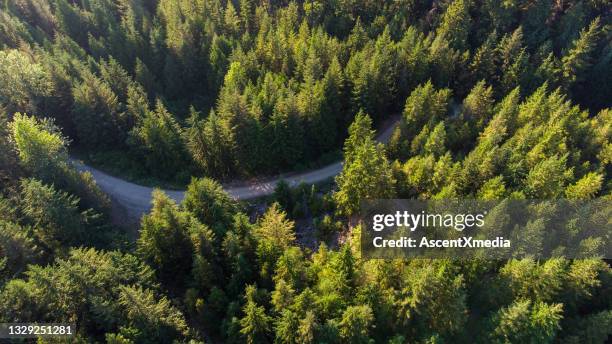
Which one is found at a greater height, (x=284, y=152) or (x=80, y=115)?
(x=80, y=115)

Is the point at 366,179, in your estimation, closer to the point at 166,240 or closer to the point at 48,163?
the point at 166,240

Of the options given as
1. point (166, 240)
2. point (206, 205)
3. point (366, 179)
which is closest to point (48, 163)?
point (166, 240)

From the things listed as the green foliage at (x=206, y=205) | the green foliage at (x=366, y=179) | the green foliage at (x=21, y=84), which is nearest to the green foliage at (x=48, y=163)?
the green foliage at (x=206, y=205)

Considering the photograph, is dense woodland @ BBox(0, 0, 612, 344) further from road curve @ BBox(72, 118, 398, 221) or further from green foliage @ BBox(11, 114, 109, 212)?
road curve @ BBox(72, 118, 398, 221)

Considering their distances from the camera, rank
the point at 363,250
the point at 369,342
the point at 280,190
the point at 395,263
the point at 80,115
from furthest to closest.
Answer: the point at 80,115, the point at 280,190, the point at 363,250, the point at 395,263, the point at 369,342

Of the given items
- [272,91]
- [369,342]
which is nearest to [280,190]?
[272,91]

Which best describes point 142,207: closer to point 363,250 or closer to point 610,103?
point 363,250

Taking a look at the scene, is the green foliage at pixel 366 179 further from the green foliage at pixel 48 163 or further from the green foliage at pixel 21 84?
the green foliage at pixel 21 84

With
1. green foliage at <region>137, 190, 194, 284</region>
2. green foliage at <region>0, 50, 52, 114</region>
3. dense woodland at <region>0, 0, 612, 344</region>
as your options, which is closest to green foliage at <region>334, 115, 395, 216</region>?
dense woodland at <region>0, 0, 612, 344</region>
